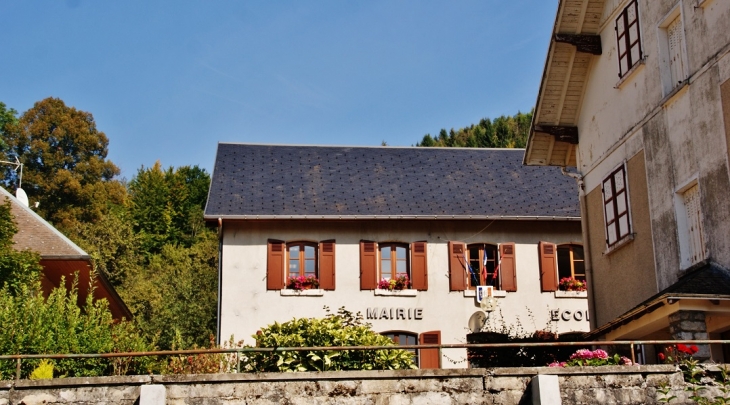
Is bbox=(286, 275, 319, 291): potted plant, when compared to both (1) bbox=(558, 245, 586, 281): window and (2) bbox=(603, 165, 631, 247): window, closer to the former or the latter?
(1) bbox=(558, 245, 586, 281): window

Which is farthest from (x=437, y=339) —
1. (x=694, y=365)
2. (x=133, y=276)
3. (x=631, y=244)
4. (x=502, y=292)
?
(x=133, y=276)

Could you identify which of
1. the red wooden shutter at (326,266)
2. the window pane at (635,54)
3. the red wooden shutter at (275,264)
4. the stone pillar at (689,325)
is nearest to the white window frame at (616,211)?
the window pane at (635,54)

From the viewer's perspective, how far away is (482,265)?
82.5ft

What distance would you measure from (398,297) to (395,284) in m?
0.33

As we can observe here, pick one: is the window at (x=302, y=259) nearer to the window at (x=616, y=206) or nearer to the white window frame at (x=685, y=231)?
the window at (x=616, y=206)

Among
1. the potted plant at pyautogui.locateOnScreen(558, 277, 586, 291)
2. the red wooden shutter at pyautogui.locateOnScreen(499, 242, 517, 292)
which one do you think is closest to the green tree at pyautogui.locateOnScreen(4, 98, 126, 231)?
the red wooden shutter at pyautogui.locateOnScreen(499, 242, 517, 292)

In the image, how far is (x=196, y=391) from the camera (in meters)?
11.2

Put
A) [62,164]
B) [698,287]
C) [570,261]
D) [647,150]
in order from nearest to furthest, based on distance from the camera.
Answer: [698,287]
[647,150]
[570,261]
[62,164]

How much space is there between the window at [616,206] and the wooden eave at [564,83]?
2.05 metres

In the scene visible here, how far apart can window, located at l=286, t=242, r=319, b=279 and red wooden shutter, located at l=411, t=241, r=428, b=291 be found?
2.41 metres

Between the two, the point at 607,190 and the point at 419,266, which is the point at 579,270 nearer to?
the point at 419,266

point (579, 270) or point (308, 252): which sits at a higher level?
point (308, 252)

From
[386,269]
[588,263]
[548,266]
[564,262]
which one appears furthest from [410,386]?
[564,262]

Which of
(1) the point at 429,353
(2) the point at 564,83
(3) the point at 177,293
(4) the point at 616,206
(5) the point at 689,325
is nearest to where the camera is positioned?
(5) the point at 689,325
